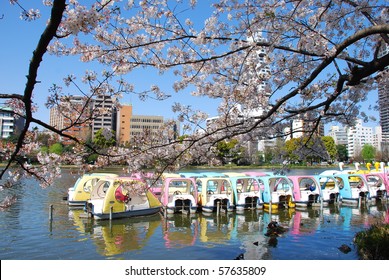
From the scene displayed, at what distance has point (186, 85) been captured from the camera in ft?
22.6

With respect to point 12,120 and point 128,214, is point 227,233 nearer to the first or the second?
point 128,214

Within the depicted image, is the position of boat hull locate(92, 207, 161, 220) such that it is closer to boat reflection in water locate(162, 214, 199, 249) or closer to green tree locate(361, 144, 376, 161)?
boat reflection in water locate(162, 214, 199, 249)

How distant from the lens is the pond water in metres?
9.32

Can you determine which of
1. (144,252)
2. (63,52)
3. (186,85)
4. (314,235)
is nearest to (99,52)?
(63,52)

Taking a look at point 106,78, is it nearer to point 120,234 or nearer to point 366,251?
point 366,251

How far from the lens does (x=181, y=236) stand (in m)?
11.6

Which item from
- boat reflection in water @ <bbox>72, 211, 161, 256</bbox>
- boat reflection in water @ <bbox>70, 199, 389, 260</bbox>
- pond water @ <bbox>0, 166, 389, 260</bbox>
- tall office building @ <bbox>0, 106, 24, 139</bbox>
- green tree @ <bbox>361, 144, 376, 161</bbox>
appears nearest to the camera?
tall office building @ <bbox>0, 106, 24, 139</bbox>

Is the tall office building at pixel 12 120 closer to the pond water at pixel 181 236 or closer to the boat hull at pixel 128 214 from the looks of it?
the pond water at pixel 181 236

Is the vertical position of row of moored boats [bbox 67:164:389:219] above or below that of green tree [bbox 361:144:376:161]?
below

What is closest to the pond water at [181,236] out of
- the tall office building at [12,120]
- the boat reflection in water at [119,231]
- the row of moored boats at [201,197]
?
the boat reflection in water at [119,231]

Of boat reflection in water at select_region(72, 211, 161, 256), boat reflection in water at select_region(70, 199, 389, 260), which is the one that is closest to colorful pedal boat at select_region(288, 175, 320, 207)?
boat reflection in water at select_region(70, 199, 389, 260)

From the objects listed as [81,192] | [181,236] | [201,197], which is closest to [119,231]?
[181,236]

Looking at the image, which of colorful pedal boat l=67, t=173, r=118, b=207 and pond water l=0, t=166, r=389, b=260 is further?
colorful pedal boat l=67, t=173, r=118, b=207

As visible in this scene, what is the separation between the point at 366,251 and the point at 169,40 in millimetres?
6273
